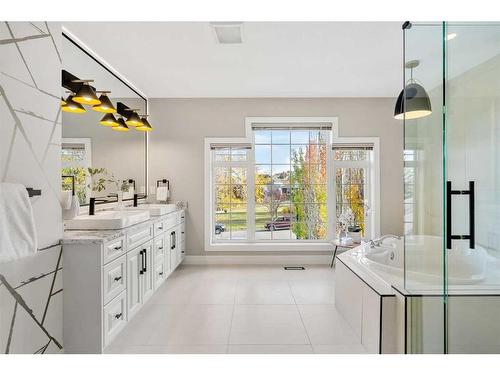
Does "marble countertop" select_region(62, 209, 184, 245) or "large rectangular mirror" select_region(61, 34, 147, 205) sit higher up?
"large rectangular mirror" select_region(61, 34, 147, 205)

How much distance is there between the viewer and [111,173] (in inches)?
134

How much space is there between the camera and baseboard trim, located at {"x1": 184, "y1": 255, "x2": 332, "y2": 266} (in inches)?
175

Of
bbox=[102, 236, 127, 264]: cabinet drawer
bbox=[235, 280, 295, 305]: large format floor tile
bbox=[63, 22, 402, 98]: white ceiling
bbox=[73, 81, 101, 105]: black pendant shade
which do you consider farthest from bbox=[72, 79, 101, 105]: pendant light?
bbox=[235, 280, 295, 305]: large format floor tile

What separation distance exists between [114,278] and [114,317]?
0.95 feet

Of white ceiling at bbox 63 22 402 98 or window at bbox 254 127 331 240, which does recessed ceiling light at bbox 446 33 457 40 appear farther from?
window at bbox 254 127 331 240

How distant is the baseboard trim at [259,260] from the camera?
446 cm

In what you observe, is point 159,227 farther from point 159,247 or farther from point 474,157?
point 474,157

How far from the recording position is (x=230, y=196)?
15.2 feet

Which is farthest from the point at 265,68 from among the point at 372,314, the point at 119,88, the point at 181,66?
the point at 372,314

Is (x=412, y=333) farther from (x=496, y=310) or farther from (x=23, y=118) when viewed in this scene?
(x=23, y=118)

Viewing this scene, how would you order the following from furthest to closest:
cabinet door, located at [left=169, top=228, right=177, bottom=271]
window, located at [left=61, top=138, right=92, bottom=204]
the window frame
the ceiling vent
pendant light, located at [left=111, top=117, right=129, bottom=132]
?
the window frame, cabinet door, located at [left=169, top=228, right=177, bottom=271], pendant light, located at [left=111, top=117, right=129, bottom=132], window, located at [left=61, top=138, right=92, bottom=204], the ceiling vent

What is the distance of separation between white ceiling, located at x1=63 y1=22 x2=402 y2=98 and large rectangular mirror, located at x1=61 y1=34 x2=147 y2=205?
15 centimetres

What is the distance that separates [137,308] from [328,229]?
116 inches

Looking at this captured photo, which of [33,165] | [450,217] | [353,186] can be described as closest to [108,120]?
[33,165]
